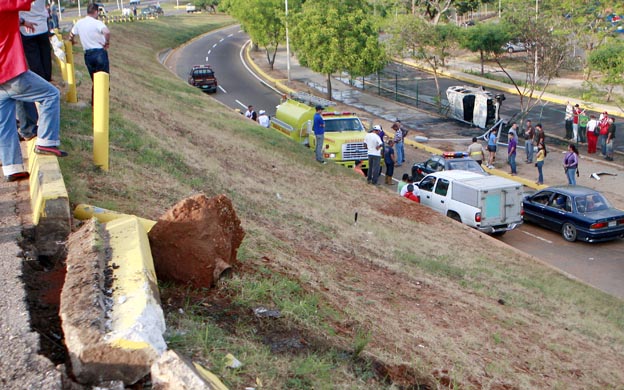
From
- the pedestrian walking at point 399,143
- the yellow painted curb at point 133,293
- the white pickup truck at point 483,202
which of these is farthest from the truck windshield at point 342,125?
the yellow painted curb at point 133,293

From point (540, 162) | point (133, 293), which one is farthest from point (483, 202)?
point (133, 293)

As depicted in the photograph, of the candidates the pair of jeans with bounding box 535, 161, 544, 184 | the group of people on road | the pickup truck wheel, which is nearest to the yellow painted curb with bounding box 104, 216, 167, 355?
the pickup truck wheel

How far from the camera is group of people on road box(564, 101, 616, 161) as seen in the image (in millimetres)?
27500

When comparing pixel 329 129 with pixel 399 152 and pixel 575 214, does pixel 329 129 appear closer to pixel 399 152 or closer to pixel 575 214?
pixel 399 152

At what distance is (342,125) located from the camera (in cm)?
2598

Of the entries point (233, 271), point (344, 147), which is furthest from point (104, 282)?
point (344, 147)

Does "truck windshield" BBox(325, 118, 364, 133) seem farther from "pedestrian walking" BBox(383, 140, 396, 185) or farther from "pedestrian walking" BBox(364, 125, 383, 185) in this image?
"pedestrian walking" BBox(364, 125, 383, 185)

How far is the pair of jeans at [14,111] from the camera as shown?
7.38 metres

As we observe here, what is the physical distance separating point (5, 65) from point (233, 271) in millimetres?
2992

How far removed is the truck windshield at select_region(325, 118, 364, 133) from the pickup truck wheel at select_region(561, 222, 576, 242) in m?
8.99

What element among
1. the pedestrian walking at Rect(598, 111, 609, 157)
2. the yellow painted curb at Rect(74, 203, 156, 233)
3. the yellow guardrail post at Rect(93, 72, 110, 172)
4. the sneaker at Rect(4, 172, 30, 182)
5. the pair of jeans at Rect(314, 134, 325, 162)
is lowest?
the pedestrian walking at Rect(598, 111, 609, 157)

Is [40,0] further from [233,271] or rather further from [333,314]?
[333,314]

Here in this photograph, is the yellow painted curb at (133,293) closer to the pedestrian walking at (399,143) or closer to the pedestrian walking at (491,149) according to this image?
the pedestrian walking at (399,143)

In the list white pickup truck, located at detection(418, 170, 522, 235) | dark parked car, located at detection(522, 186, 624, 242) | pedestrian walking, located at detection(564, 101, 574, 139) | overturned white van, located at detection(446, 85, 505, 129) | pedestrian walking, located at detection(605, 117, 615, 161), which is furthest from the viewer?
overturned white van, located at detection(446, 85, 505, 129)
